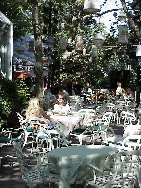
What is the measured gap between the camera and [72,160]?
17.9 feet

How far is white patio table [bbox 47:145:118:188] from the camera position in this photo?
5286 millimetres

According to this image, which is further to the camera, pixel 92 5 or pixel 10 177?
pixel 92 5

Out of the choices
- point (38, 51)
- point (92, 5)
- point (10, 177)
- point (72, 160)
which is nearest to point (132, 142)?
point (10, 177)

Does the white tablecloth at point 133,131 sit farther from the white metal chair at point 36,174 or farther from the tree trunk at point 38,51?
the tree trunk at point 38,51

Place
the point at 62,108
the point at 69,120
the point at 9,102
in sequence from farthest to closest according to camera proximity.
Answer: the point at 9,102, the point at 62,108, the point at 69,120

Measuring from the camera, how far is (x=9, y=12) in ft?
81.2

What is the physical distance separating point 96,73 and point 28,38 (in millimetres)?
9287

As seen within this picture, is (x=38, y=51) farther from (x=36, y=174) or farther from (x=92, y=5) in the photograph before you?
(x=36, y=174)

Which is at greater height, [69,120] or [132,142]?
[69,120]

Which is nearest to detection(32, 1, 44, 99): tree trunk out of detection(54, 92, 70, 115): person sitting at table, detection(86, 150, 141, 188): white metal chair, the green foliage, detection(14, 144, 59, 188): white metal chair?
the green foliage

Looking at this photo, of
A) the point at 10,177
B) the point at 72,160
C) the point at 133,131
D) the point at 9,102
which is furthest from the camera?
the point at 9,102

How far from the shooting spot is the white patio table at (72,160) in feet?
17.3

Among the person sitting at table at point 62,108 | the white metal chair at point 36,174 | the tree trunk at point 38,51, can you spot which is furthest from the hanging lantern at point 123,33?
the white metal chair at point 36,174

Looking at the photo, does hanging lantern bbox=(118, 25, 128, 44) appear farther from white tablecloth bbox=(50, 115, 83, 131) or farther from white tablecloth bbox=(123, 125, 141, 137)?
white tablecloth bbox=(123, 125, 141, 137)
